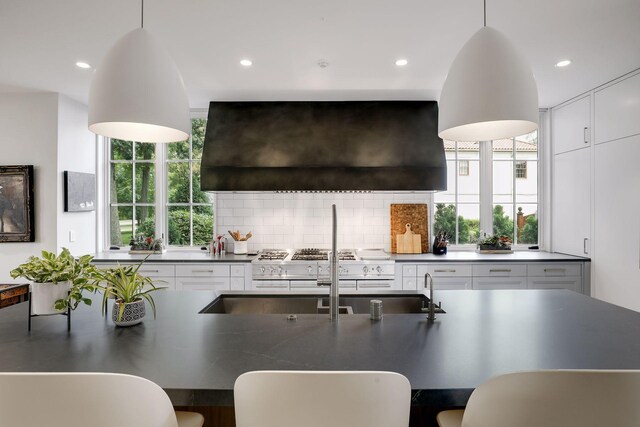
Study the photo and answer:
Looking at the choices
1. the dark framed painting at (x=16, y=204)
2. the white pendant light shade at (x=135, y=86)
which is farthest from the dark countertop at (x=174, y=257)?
the white pendant light shade at (x=135, y=86)

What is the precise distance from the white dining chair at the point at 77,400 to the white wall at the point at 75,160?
3.42m

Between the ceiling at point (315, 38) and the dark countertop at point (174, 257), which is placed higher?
the ceiling at point (315, 38)

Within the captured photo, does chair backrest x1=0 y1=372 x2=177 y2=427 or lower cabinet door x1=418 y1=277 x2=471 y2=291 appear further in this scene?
lower cabinet door x1=418 y1=277 x2=471 y2=291

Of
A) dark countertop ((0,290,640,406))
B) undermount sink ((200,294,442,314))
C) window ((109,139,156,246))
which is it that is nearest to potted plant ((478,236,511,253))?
dark countertop ((0,290,640,406))

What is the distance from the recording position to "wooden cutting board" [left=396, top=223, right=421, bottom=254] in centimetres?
417

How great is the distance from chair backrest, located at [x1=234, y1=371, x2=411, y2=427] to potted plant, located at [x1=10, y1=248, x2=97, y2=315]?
1.04m

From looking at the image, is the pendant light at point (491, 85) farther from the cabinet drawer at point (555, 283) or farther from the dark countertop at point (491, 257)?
the cabinet drawer at point (555, 283)

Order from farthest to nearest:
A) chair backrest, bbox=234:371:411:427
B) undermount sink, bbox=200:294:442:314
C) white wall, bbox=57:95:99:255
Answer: white wall, bbox=57:95:99:255
undermount sink, bbox=200:294:442:314
chair backrest, bbox=234:371:411:427

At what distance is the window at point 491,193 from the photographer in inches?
174

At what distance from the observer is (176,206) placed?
4500 mm

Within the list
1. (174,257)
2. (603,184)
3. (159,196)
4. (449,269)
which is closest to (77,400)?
(174,257)

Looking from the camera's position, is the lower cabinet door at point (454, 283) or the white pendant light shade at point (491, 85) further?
the lower cabinet door at point (454, 283)

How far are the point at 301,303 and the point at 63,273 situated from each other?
4.02 ft

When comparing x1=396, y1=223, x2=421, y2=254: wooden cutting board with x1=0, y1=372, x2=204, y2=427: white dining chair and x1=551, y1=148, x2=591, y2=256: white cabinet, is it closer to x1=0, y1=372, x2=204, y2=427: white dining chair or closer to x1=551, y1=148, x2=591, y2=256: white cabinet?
x1=551, y1=148, x2=591, y2=256: white cabinet
